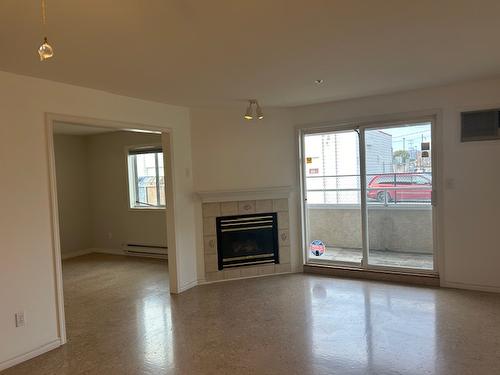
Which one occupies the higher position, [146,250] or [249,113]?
[249,113]

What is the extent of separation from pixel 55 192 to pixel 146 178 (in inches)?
145

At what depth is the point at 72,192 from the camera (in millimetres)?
7184

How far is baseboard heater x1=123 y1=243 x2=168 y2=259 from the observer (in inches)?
259

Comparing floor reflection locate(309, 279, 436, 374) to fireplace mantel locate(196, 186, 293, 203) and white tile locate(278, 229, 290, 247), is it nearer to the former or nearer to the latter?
white tile locate(278, 229, 290, 247)

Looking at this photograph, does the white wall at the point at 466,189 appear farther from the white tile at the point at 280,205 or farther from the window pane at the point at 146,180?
the window pane at the point at 146,180

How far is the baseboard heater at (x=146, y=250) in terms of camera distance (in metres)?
6.59

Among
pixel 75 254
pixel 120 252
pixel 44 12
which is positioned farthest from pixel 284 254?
pixel 75 254


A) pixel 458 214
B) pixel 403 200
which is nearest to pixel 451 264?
pixel 458 214

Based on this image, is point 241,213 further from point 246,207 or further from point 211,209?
point 211,209

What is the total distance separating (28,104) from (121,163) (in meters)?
4.06

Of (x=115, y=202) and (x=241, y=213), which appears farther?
(x=115, y=202)

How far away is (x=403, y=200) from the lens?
15.1ft

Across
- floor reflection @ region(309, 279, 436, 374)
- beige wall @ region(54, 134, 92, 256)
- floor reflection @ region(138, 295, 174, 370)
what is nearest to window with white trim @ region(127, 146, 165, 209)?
beige wall @ region(54, 134, 92, 256)

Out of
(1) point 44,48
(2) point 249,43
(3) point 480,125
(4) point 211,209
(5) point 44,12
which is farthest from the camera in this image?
(4) point 211,209
